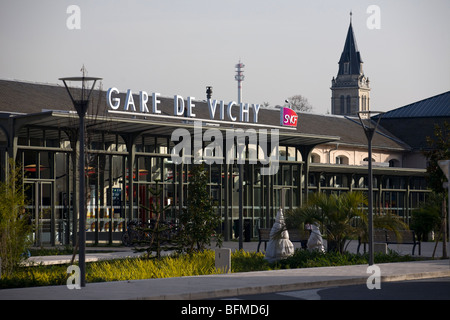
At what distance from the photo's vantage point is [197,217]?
23.5 metres

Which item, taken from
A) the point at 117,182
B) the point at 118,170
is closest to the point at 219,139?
the point at 118,170

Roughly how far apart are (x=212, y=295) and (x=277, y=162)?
26.7m

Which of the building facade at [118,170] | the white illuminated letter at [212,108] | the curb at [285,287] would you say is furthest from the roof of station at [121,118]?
the curb at [285,287]

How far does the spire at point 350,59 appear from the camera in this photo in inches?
6521

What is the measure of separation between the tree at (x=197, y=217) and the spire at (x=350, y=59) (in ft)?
469

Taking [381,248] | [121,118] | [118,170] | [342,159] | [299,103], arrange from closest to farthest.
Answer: [381,248]
[121,118]
[118,170]
[342,159]
[299,103]

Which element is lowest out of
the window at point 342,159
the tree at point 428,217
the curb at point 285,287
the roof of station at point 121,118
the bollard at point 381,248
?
the curb at point 285,287

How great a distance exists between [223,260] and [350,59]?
6007 inches

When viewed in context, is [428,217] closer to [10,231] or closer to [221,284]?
[221,284]

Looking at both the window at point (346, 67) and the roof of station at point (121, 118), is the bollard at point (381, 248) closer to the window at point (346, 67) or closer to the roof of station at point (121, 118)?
the roof of station at point (121, 118)

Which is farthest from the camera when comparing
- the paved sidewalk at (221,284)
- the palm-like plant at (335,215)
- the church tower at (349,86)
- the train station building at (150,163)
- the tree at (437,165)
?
the church tower at (349,86)

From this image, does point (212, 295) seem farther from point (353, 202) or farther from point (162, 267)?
point (353, 202)

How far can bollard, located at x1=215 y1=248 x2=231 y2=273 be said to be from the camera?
69.2 ft

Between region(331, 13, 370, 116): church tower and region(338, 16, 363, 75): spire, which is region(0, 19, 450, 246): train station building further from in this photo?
region(331, 13, 370, 116): church tower
